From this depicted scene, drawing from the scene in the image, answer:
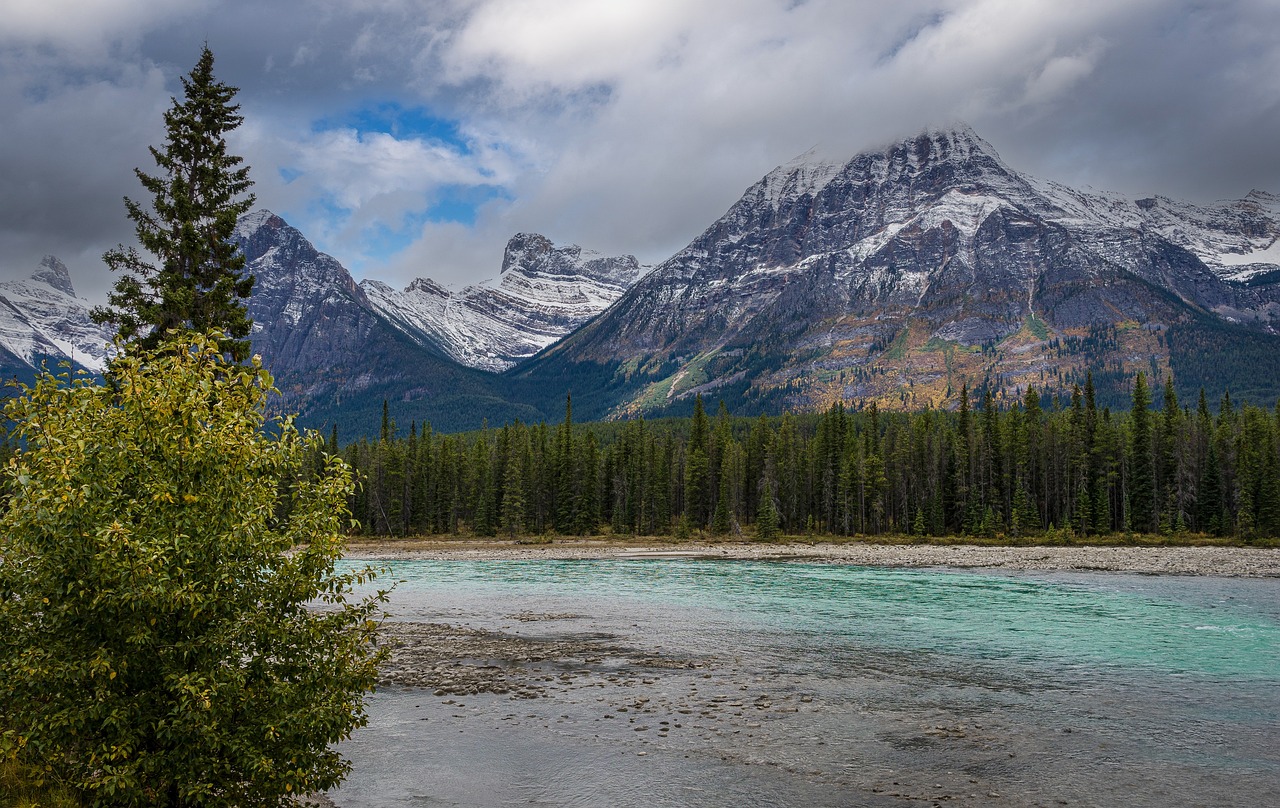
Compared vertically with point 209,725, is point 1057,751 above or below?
below

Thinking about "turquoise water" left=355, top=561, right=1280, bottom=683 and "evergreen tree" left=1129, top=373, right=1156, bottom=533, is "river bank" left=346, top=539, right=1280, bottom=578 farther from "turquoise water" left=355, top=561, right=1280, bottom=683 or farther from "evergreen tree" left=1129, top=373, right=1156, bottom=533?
"evergreen tree" left=1129, top=373, right=1156, bottom=533

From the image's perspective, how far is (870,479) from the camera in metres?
136

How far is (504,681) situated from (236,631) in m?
18.4

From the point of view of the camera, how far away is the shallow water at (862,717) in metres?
17.6

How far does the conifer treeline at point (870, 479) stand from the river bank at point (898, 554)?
12.8 metres

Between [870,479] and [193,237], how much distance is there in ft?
394

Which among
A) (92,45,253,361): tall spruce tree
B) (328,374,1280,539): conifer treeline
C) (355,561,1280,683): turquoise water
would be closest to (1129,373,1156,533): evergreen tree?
(328,374,1280,539): conifer treeline

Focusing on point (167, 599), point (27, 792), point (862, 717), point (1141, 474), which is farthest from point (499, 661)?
point (1141, 474)

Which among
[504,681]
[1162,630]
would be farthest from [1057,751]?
[1162,630]

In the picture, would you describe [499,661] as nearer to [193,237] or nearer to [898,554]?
[193,237]

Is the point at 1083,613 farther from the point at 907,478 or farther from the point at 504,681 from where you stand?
the point at 907,478

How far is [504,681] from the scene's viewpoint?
92.4 feet

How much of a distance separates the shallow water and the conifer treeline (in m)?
82.0

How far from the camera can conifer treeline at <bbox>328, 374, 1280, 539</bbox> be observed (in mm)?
119562
